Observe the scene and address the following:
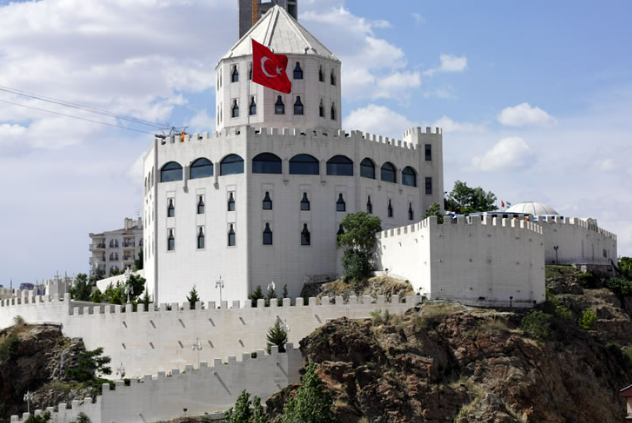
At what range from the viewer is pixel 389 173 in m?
98.2

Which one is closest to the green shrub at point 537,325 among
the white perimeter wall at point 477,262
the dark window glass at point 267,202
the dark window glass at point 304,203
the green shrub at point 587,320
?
the white perimeter wall at point 477,262

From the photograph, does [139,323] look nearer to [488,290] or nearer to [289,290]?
[289,290]

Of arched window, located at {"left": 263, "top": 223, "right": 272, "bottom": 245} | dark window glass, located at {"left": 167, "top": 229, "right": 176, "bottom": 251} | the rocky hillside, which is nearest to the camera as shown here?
the rocky hillside

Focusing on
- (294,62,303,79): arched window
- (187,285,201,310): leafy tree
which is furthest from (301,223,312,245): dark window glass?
(294,62,303,79): arched window

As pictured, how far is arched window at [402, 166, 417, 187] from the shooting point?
99.6 m

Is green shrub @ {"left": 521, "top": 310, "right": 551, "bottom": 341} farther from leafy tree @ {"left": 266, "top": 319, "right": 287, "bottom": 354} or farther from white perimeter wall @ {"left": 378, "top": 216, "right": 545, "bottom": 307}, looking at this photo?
leafy tree @ {"left": 266, "top": 319, "right": 287, "bottom": 354}

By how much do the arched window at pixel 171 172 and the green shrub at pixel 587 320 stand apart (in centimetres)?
3189

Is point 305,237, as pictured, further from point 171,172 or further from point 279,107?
point 171,172

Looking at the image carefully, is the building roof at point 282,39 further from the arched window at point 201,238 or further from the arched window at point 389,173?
the arched window at point 201,238

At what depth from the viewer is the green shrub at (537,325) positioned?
77.4 meters

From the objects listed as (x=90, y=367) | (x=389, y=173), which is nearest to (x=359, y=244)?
(x=389, y=173)

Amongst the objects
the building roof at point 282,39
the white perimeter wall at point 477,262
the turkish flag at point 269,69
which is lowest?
the white perimeter wall at point 477,262

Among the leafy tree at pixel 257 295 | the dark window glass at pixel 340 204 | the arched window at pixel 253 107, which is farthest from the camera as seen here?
the arched window at pixel 253 107

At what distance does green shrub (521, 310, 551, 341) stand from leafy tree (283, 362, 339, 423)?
46.6 ft
